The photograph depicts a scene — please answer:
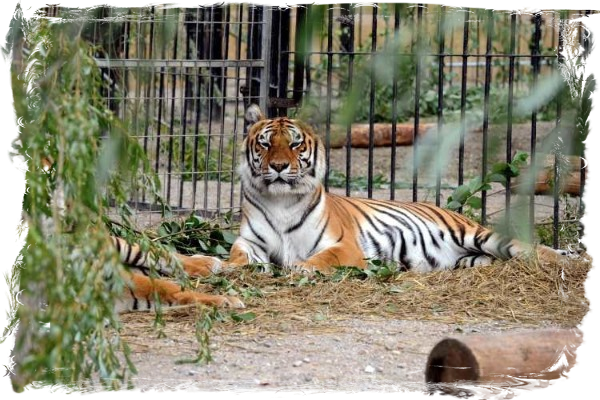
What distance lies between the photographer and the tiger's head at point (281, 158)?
6.26 m

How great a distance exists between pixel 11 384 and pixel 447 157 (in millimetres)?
1666

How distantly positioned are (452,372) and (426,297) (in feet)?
7.09

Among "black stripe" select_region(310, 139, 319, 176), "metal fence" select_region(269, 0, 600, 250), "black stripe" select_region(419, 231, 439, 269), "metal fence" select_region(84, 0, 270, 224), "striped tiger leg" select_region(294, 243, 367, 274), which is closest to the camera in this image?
"metal fence" select_region(269, 0, 600, 250)

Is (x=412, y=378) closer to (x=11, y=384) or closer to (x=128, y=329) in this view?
(x=128, y=329)

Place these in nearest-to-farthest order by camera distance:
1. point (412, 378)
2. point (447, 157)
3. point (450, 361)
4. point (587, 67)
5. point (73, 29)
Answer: point (447, 157)
point (587, 67)
point (73, 29)
point (450, 361)
point (412, 378)

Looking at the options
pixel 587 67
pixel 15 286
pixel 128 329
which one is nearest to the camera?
pixel 587 67

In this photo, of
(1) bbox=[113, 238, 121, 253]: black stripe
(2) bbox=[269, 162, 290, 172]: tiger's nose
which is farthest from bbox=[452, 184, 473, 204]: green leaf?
(1) bbox=[113, 238, 121, 253]: black stripe

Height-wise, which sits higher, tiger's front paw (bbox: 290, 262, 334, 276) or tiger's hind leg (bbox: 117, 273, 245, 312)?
tiger's hind leg (bbox: 117, 273, 245, 312)

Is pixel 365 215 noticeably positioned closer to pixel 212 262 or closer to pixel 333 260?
pixel 333 260

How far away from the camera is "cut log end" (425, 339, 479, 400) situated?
2.98 m

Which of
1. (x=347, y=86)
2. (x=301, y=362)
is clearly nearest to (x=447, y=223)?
(x=301, y=362)

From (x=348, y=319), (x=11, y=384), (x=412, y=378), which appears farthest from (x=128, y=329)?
(x=11, y=384)

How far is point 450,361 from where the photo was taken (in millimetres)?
3092

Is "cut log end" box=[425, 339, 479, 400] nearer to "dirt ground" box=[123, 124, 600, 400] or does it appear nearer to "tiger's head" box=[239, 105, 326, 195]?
"dirt ground" box=[123, 124, 600, 400]
